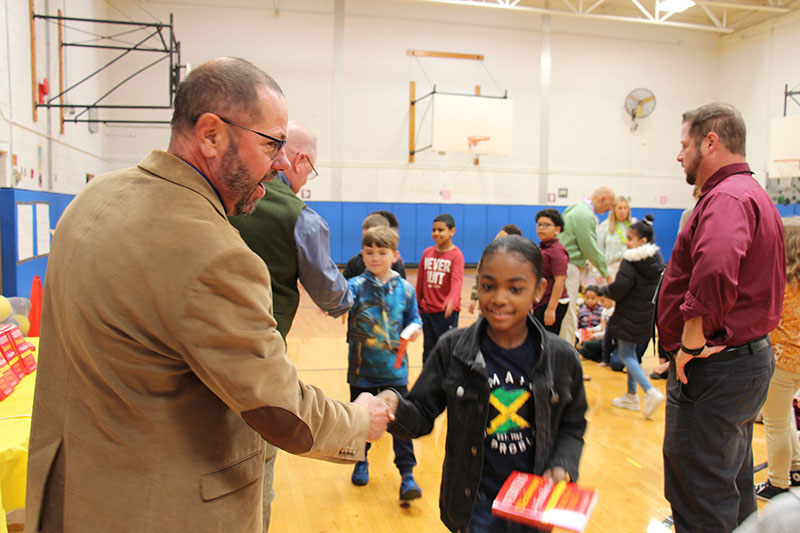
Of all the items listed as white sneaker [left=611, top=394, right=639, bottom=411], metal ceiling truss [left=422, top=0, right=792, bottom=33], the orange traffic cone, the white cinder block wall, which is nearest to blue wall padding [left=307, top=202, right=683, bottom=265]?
the white cinder block wall

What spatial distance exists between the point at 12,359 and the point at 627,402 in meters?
4.46

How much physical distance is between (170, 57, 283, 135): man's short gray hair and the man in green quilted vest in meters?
0.90

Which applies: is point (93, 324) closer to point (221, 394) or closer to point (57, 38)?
point (221, 394)

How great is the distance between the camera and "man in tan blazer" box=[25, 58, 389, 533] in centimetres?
114

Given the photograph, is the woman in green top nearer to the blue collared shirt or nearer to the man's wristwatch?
the man's wristwatch

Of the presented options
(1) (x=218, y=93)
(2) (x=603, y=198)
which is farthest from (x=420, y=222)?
(1) (x=218, y=93)

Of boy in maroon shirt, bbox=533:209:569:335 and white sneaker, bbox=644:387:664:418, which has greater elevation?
boy in maroon shirt, bbox=533:209:569:335

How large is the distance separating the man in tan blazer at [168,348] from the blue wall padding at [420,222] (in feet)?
41.7

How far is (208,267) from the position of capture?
114cm

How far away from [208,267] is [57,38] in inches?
399

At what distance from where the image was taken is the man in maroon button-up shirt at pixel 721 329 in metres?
2.16

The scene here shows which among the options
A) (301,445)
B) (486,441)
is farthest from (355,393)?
(301,445)

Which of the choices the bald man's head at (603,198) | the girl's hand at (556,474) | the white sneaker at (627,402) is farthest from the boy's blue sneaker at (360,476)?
the bald man's head at (603,198)

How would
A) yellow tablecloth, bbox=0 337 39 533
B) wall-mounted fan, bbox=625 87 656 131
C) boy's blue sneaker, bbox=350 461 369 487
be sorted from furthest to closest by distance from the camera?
1. wall-mounted fan, bbox=625 87 656 131
2. boy's blue sneaker, bbox=350 461 369 487
3. yellow tablecloth, bbox=0 337 39 533
